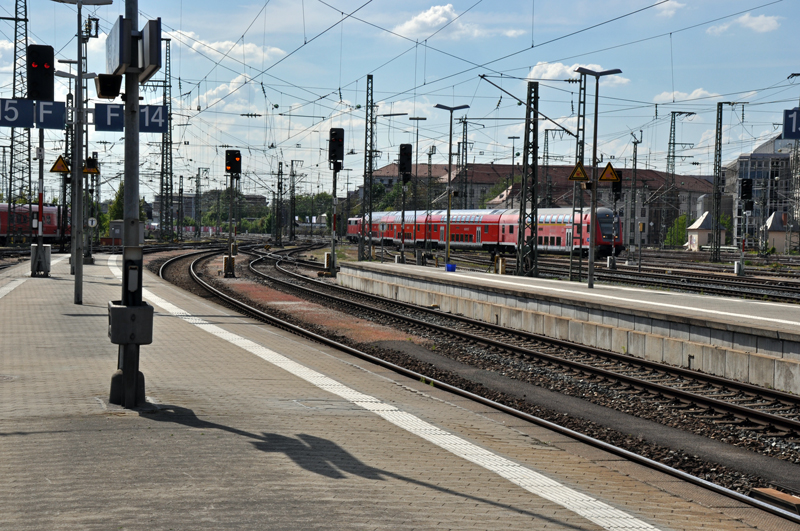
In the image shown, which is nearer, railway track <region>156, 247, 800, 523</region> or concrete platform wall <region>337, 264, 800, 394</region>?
railway track <region>156, 247, 800, 523</region>

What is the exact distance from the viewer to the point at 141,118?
27594 millimetres

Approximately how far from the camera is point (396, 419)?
9.45 meters

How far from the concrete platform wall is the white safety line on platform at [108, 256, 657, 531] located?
20.9ft

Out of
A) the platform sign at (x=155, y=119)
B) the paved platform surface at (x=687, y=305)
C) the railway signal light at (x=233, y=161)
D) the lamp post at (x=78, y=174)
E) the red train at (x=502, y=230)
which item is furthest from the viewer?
the red train at (x=502, y=230)

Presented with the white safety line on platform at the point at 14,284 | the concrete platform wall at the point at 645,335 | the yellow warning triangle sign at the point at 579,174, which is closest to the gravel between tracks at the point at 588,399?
the concrete platform wall at the point at 645,335

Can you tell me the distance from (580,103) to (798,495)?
24249 millimetres

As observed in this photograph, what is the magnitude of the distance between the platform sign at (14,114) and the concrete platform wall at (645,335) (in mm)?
14183

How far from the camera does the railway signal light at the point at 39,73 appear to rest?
651 inches

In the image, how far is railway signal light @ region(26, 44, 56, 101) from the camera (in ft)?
54.2

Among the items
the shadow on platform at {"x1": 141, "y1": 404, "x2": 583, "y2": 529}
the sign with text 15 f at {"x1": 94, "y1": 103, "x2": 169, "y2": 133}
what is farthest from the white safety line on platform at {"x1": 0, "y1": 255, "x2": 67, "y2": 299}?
the shadow on platform at {"x1": 141, "y1": 404, "x2": 583, "y2": 529}

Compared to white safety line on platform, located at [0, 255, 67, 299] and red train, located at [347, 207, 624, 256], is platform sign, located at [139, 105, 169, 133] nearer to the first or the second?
white safety line on platform, located at [0, 255, 67, 299]

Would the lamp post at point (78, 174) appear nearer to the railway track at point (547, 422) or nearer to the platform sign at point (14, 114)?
the railway track at point (547, 422)

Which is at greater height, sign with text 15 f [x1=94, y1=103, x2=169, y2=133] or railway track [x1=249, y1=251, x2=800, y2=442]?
sign with text 15 f [x1=94, y1=103, x2=169, y2=133]

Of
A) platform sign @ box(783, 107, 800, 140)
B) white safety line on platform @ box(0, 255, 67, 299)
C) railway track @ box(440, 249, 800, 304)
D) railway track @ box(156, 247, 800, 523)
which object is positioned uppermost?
platform sign @ box(783, 107, 800, 140)
